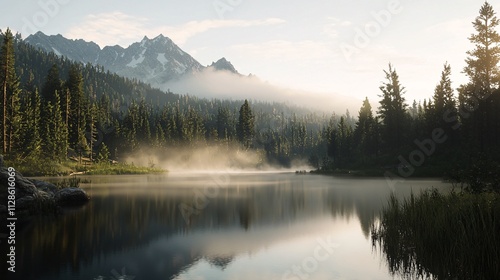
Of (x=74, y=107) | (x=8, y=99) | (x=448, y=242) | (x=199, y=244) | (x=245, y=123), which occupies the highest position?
(x=245, y=123)

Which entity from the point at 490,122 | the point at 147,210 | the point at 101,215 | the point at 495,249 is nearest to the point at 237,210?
the point at 147,210

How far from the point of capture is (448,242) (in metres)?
11.5

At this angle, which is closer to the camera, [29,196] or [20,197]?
[20,197]

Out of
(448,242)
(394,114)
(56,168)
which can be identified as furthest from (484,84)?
(56,168)

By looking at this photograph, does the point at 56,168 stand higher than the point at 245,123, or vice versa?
the point at 245,123

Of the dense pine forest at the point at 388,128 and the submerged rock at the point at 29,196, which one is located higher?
the dense pine forest at the point at 388,128

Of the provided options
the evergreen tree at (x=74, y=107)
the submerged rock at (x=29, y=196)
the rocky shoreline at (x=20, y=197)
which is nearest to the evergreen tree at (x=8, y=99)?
the evergreen tree at (x=74, y=107)

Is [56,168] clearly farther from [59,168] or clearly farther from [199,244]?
[199,244]

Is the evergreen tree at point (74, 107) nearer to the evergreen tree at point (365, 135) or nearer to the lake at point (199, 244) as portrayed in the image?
the lake at point (199, 244)

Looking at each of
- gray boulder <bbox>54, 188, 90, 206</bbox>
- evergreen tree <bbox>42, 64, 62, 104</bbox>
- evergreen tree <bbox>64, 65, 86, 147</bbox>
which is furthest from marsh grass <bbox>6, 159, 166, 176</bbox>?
gray boulder <bbox>54, 188, 90, 206</bbox>

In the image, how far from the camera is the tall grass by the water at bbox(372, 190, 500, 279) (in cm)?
999

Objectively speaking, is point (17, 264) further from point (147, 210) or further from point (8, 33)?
point (8, 33)

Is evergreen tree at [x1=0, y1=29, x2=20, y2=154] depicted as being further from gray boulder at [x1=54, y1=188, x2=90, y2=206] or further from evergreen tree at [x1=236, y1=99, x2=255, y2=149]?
evergreen tree at [x1=236, y1=99, x2=255, y2=149]

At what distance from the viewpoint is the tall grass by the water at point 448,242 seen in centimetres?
999
